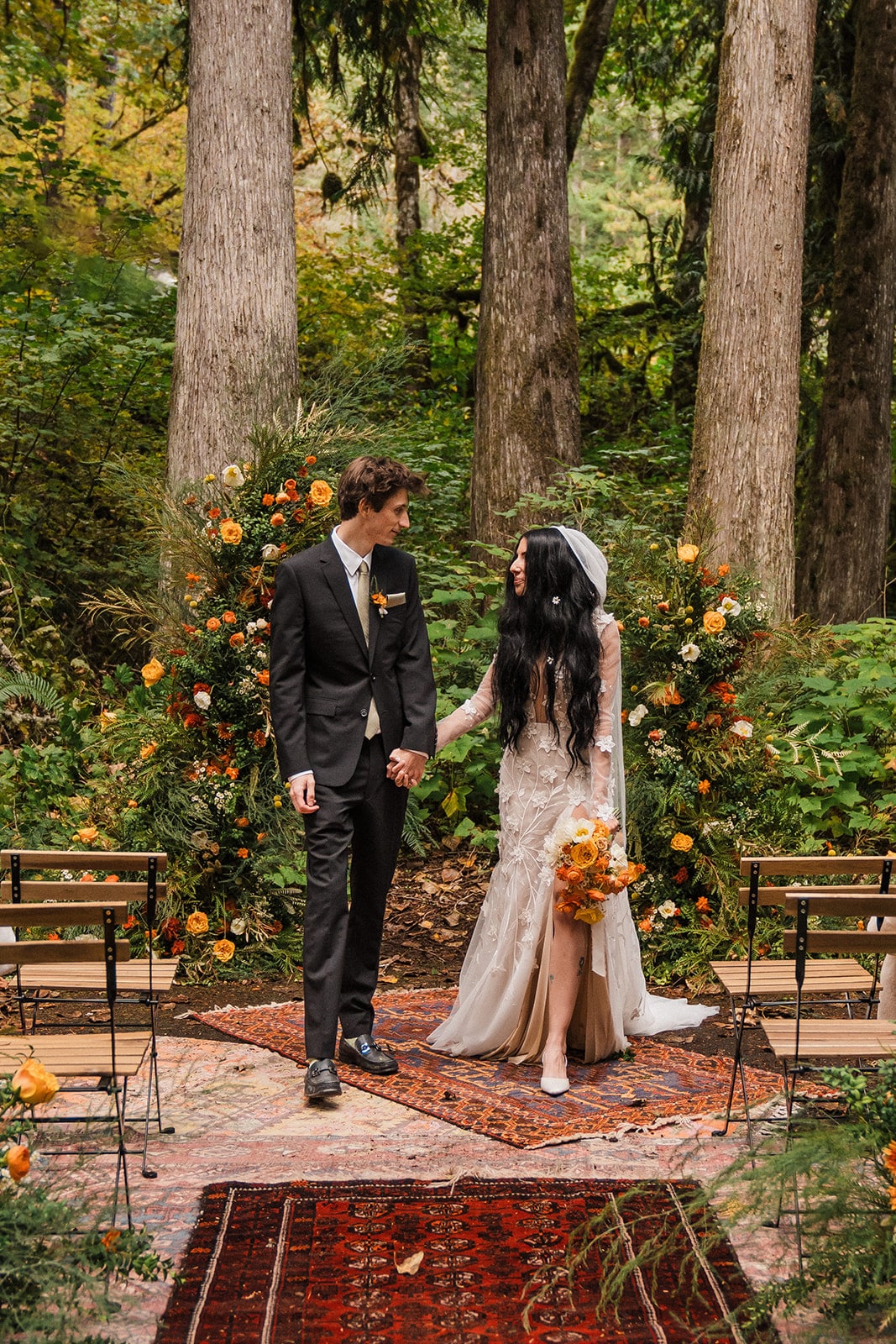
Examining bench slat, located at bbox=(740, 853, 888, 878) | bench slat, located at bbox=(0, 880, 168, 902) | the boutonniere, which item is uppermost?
the boutonniere

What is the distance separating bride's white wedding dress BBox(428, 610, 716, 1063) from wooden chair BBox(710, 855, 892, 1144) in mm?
512

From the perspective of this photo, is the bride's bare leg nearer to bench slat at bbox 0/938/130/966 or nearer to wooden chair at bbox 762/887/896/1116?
wooden chair at bbox 762/887/896/1116

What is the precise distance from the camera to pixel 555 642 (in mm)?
5238

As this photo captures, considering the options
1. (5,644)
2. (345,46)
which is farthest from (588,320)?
(5,644)

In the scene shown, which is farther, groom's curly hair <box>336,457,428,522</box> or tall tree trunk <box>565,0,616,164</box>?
tall tree trunk <box>565,0,616,164</box>

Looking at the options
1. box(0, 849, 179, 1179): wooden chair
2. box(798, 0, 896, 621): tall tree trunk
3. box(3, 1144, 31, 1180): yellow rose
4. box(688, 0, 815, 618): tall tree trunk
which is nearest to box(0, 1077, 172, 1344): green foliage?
box(3, 1144, 31, 1180): yellow rose

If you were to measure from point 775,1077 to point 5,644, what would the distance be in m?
6.19

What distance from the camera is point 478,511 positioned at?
34.7ft

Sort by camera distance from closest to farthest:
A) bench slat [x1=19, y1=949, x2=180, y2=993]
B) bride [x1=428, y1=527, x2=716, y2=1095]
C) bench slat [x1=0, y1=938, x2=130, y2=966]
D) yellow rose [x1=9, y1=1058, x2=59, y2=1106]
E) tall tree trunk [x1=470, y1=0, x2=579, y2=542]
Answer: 1. yellow rose [x1=9, y1=1058, x2=59, y2=1106]
2. bench slat [x1=0, y1=938, x2=130, y2=966]
3. bench slat [x1=19, y1=949, x2=180, y2=993]
4. bride [x1=428, y1=527, x2=716, y2=1095]
5. tall tree trunk [x1=470, y1=0, x2=579, y2=542]

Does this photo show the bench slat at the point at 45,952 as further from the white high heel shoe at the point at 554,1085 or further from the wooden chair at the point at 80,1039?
the white high heel shoe at the point at 554,1085

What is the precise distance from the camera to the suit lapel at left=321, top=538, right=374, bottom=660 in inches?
197

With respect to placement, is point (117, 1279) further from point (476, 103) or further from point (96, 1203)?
point (476, 103)

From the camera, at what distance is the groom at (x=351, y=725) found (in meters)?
4.83

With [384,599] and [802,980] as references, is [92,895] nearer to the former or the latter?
[384,599]
